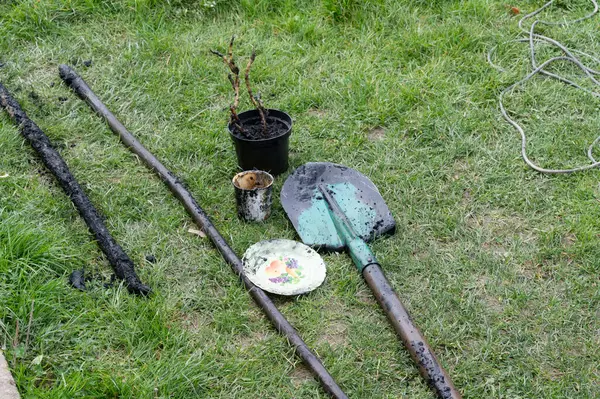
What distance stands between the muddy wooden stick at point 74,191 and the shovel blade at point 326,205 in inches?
35.6

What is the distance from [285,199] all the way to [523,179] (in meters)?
1.50

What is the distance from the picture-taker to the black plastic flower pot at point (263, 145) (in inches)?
143

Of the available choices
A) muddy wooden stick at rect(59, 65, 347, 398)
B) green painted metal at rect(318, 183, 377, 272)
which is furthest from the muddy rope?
muddy wooden stick at rect(59, 65, 347, 398)

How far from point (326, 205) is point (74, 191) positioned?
1423mm

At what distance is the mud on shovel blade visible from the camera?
2.89 meters

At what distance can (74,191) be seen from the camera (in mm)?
3482

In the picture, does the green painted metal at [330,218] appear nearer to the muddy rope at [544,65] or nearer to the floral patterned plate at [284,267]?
the floral patterned plate at [284,267]

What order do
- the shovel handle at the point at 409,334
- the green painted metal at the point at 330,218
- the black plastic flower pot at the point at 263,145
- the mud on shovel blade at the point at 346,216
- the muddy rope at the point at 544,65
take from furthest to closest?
the muddy rope at the point at 544,65, the black plastic flower pot at the point at 263,145, the green painted metal at the point at 330,218, the mud on shovel blade at the point at 346,216, the shovel handle at the point at 409,334

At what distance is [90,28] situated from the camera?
17.1 feet

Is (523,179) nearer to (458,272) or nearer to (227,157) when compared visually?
(458,272)

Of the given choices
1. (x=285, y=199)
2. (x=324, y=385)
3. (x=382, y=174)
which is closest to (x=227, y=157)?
(x=285, y=199)

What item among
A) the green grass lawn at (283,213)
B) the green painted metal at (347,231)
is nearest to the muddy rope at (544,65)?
the green grass lawn at (283,213)

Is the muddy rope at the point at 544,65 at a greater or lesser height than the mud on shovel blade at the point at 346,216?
lesser

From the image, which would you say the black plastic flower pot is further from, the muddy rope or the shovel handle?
the muddy rope
